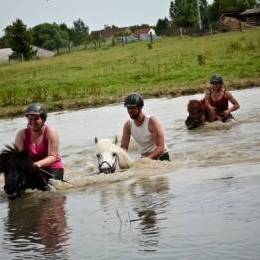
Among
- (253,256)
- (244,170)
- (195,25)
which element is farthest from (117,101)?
(195,25)

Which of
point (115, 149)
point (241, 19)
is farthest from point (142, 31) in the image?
point (115, 149)

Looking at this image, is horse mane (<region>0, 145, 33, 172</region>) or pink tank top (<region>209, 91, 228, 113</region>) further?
pink tank top (<region>209, 91, 228, 113</region>)

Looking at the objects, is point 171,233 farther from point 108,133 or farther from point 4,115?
point 4,115

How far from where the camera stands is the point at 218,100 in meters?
15.9

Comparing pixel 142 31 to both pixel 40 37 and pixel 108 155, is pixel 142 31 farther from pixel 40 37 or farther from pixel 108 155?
pixel 108 155

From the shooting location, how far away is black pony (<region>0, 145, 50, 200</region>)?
8.34m

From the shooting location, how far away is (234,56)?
116ft

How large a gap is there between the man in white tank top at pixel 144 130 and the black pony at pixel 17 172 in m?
1.78

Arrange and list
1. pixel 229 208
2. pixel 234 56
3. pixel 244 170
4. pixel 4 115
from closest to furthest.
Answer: pixel 229 208, pixel 244 170, pixel 4 115, pixel 234 56

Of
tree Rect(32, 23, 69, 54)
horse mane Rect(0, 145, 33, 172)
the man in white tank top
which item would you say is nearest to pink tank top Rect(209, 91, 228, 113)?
the man in white tank top

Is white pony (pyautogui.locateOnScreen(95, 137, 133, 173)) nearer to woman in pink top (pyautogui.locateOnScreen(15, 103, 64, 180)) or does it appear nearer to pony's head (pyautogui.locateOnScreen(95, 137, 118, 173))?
pony's head (pyautogui.locateOnScreen(95, 137, 118, 173))

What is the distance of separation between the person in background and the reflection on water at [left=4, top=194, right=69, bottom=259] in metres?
7.60

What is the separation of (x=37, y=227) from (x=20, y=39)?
6680 cm

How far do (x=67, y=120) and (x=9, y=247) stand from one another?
14.5 m
